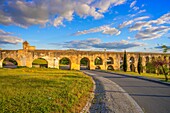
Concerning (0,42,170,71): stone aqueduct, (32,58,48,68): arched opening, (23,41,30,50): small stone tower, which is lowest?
(32,58,48,68): arched opening

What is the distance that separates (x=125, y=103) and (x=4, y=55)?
32.1 metres

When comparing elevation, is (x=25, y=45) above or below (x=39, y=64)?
above

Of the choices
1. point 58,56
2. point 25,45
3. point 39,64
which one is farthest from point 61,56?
point 39,64

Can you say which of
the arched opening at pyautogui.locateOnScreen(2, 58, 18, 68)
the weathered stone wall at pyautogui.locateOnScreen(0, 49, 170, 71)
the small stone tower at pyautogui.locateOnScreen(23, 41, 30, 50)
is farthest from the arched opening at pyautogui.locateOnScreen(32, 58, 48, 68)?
the arched opening at pyautogui.locateOnScreen(2, 58, 18, 68)

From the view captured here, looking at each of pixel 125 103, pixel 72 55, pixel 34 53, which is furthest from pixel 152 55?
pixel 125 103

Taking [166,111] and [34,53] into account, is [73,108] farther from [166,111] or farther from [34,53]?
[34,53]

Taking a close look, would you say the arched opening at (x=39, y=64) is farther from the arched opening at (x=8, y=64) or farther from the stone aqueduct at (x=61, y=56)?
the arched opening at (x=8, y=64)

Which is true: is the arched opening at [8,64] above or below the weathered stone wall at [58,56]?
below

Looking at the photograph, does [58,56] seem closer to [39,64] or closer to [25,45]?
[25,45]

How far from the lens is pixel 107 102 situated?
8094mm

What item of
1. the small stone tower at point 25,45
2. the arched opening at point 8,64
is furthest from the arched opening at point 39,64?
the arched opening at point 8,64

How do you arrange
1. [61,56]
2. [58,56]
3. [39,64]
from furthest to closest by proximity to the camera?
A: 1. [39,64]
2. [61,56]
3. [58,56]

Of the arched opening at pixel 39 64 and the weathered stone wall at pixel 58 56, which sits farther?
the arched opening at pixel 39 64

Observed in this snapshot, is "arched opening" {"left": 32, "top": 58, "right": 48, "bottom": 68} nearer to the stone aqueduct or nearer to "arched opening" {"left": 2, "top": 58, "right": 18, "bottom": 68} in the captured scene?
the stone aqueduct
